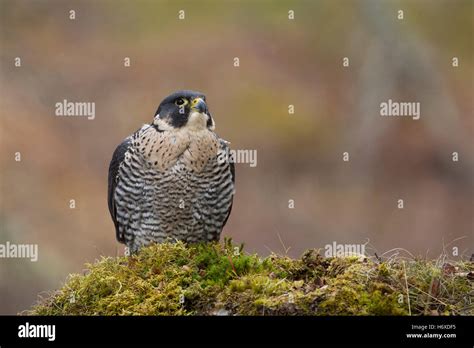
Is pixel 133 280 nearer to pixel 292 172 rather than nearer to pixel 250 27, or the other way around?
pixel 292 172

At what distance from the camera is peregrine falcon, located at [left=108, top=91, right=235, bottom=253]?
5094mm

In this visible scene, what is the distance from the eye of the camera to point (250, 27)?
13.9 m

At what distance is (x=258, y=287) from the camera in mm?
3529

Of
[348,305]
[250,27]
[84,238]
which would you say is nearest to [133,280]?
[348,305]

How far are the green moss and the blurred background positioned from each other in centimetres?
599

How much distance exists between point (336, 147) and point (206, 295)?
28.4 feet

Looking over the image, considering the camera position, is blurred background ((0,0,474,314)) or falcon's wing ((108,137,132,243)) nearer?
falcon's wing ((108,137,132,243))

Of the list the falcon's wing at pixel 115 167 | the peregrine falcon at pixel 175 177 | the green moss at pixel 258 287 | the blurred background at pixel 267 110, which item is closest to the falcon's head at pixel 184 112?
the peregrine falcon at pixel 175 177

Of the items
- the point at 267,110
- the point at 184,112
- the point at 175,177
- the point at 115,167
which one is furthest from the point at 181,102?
the point at 267,110

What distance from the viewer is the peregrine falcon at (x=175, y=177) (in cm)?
509

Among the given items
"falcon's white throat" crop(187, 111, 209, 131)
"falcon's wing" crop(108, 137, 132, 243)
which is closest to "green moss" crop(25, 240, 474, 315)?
"falcon's white throat" crop(187, 111, 209, 131)

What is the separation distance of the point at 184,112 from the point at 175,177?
1.43 feet

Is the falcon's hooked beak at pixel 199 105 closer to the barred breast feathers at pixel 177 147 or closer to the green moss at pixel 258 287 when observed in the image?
the barred breast feathers at pixel 177 147

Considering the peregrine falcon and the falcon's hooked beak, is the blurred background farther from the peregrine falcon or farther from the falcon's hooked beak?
the falcon's hooked beak
